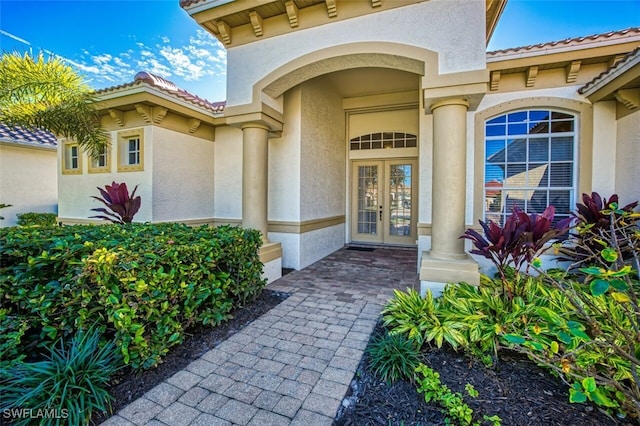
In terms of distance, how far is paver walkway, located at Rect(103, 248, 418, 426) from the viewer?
6.79 feet

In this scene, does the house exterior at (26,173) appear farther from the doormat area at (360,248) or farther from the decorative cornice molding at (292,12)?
the doormat area at (360,248)

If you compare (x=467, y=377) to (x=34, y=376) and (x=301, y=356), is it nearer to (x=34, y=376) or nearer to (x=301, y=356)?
(x=301, y=356)

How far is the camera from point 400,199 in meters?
8.62

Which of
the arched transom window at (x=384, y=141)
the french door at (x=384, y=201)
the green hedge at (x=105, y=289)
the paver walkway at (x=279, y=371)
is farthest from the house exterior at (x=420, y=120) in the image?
the green hedge at (x=105, y=289)

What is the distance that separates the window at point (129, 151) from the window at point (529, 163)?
765cm

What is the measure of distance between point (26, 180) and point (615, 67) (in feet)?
47.5

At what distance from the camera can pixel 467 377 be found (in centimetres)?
245

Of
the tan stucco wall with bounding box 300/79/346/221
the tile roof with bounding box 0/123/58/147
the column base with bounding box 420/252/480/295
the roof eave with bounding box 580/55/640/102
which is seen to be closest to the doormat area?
the tan stucco wall with bounding box 300/79/346/221

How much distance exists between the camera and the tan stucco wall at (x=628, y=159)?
14.2ft

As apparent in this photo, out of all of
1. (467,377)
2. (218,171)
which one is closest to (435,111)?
(467,377)

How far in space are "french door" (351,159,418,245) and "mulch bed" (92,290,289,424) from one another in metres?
5.29

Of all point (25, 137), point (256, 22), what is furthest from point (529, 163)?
point (25, 137)

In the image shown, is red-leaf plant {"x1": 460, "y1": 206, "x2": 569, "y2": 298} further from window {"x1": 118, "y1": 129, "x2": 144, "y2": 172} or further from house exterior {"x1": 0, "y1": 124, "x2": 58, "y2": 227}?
house exterior {"x1": 0, "y1": 124, "x2": 58, "y2": 227}

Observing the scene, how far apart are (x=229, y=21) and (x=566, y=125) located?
21.6ft
